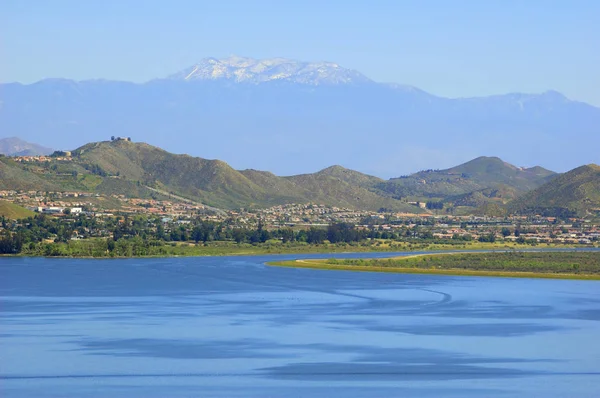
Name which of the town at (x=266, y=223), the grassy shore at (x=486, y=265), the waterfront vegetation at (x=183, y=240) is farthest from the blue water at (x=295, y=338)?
the town at (x=266, y=223)

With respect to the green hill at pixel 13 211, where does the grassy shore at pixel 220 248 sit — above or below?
below

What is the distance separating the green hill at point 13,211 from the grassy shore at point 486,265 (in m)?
49.4

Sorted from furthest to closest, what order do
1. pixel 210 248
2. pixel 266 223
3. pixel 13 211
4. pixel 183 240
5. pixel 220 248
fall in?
1. pixel 266 223
2. pixel 13 211
3. pixel 183 240
4. pixel 220 248
5. pixel 210 248

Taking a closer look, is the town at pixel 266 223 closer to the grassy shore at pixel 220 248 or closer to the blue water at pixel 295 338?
the grassy shore at pixel 220 248

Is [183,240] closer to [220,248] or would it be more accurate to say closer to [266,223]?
[220,248]

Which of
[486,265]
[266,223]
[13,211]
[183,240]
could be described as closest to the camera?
[486,265]

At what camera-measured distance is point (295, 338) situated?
5416cm

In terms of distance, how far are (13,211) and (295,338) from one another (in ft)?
331

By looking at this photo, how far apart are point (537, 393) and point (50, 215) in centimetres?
12182

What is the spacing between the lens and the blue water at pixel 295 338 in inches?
1683

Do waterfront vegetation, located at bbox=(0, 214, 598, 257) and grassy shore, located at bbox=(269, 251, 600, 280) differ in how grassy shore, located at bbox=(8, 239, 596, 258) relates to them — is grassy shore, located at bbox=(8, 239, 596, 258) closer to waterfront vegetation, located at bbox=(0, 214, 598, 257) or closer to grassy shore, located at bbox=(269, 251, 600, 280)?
waterfront vegetation, located at bbox=(0, 214, 598, 257)

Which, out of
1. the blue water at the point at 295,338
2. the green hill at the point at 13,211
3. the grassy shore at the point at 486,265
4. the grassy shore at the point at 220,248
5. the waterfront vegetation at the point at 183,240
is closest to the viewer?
the blue water at the point at 295,338

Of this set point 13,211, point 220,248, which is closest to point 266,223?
point 13,211

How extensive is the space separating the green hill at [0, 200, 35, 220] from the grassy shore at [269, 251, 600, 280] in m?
49.4
